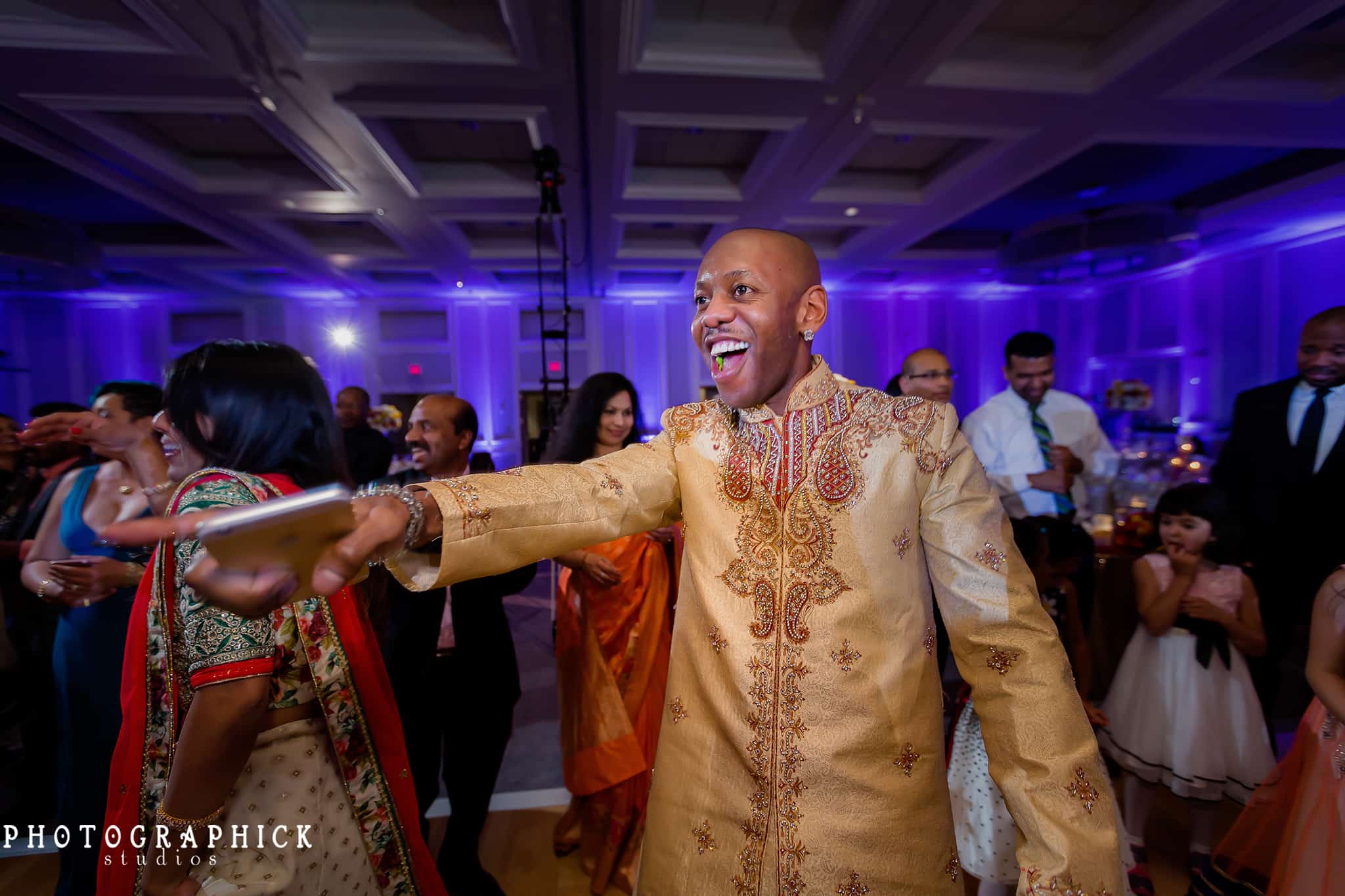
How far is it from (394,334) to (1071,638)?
9800 mm

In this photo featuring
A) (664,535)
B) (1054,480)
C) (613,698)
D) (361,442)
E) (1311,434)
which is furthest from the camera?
(361,442)

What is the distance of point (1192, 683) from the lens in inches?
84.7

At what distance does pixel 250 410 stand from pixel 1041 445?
3409 mm

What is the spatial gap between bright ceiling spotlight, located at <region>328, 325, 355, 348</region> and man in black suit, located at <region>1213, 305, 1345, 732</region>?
10.4 meters

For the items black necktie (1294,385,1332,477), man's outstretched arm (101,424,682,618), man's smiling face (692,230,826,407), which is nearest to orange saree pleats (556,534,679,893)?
man's outstretched arm (101,424,682,618)

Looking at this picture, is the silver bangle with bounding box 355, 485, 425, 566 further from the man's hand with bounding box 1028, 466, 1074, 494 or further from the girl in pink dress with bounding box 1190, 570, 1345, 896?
the man's hand with bounding box 1028, 466, 1074, 494

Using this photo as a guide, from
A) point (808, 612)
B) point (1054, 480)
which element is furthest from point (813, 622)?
point (1054, 480)

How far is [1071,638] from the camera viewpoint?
233 centimetres

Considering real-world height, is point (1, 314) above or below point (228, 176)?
below

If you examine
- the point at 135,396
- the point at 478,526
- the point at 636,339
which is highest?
the point at 636,339

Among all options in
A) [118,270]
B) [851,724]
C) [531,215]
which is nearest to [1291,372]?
[531,215]

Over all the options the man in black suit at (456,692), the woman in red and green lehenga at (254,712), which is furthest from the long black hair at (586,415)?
the woman in red and green lehenga at (254,712)

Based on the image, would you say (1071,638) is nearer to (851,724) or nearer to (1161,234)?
(851,724)

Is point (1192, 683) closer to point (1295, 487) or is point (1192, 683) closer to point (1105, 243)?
point (1295, 487)
